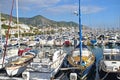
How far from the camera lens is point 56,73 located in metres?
29.3

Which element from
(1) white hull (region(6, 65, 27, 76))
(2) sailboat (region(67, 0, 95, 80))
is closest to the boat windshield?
(2) sailboat (region(67, 0, 95, 80))

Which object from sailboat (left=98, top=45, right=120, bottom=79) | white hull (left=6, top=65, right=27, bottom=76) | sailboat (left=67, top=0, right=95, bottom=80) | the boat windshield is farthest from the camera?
the boat windshield

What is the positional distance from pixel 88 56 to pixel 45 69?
704cm

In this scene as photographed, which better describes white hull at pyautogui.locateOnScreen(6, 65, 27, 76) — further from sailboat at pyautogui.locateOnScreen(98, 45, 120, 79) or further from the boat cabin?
the boat cabin

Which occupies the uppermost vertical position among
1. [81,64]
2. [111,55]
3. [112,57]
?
[111,55]

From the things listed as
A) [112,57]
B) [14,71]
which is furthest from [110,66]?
[14,71]

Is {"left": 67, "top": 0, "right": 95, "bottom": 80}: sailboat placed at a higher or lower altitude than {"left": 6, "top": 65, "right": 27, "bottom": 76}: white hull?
higher

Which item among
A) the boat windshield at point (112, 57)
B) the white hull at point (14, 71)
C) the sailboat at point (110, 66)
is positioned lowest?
the white hull at point (14, 71)

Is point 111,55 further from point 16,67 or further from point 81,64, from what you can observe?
point 16,67

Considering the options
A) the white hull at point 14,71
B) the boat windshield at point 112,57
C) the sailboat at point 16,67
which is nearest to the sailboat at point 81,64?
the boat windshield at point 112,57

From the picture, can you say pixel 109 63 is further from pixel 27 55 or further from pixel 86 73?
pixel 27 55

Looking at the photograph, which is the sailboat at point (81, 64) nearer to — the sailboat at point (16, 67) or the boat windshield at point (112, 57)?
the boat windshield at point (112, 57)

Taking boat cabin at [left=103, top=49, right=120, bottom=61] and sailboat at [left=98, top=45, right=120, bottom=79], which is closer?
sailboat at [left=98, top=45, right=120, bottom=79]

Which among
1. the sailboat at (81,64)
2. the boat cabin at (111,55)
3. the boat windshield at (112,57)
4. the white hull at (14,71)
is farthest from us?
the boat cabin at (111,55)
